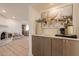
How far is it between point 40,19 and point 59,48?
0.76 m

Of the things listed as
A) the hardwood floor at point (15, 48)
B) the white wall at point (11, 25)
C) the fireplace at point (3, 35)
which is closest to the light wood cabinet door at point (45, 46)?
the hardwood floor at point (15, 48)

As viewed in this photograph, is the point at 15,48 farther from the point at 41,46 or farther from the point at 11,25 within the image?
the point at 41,46

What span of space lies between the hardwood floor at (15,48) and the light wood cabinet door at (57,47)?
53cm

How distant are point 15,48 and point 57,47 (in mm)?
776

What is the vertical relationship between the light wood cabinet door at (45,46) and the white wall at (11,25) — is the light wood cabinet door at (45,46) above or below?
below

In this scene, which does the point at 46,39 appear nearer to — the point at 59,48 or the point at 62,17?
the point at 59,48

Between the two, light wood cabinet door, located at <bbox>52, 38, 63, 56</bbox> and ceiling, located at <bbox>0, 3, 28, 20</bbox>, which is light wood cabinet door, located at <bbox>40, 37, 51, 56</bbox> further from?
ceiling, located at <bbox>0, 3, 28, 20</bbox>

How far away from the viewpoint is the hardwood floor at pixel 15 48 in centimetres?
203

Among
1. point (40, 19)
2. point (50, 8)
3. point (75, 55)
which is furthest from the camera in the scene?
point (40, 19)

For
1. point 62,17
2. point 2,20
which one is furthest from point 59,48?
point 2,20

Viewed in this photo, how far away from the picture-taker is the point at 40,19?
2.43 metres

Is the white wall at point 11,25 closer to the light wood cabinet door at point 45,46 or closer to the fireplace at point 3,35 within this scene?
the fireplace at point 3,35

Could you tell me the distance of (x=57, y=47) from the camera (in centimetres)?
209

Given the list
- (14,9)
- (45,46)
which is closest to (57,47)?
(45,46)
